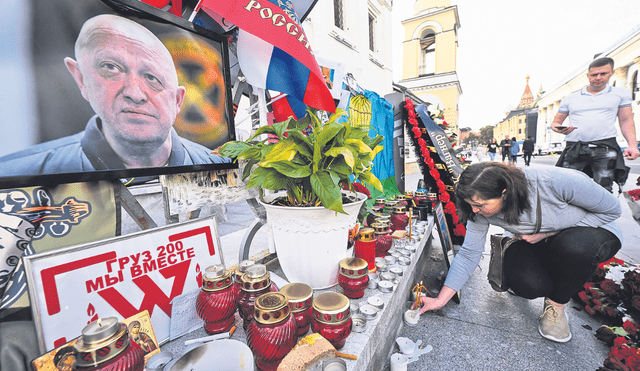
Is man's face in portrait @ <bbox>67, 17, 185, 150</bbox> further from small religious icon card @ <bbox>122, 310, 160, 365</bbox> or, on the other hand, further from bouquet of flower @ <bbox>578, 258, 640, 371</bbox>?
bouquet of flower @ <bbox>578, 258, 640, 371</bbox>

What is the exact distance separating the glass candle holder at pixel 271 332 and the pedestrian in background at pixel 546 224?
1.00 m

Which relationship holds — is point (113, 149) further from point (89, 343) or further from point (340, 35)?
point (340, 35)

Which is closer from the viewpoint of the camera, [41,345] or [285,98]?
[41,345]

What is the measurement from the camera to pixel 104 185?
0.82 metres

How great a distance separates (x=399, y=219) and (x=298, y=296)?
1.16 m

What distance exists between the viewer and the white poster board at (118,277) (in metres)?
0.63

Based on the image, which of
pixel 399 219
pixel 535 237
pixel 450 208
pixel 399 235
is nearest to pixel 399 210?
pixel 399 219

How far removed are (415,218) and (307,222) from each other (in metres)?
1.47

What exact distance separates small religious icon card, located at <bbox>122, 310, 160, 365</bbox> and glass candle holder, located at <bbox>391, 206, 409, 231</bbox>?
147cm

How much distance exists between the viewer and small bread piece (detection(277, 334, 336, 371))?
577mm

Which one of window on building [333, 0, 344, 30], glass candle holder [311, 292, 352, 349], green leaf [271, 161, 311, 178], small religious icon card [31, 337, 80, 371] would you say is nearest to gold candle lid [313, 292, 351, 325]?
glass candle holder [311, 292, 352, 349]

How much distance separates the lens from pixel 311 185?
91cm

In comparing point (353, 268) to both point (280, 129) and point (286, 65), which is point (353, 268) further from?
point (286, 65)

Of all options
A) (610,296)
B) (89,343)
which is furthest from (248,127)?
(610,296)
